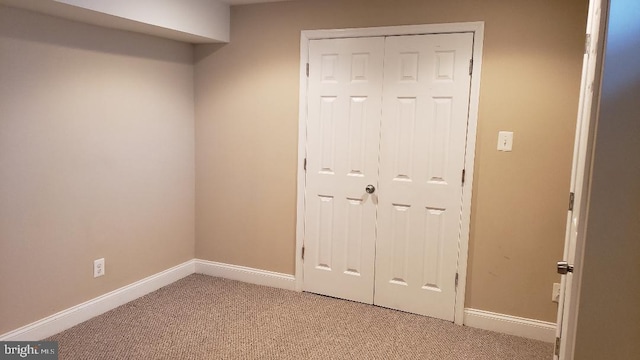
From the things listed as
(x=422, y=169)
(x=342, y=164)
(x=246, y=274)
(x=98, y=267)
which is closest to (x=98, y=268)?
(x=98, y=267)

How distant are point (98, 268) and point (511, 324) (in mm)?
2746

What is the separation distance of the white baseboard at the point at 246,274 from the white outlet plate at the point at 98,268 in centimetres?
95

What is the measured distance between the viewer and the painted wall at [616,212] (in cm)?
116

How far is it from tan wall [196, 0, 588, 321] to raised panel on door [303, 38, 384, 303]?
162 millimetres

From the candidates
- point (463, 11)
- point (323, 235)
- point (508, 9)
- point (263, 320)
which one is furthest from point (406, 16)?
point (263, 320)

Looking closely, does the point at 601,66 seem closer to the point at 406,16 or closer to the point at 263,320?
the point at 406,16

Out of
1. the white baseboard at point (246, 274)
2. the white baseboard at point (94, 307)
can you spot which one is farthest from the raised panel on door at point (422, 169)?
the white baseboard at point (94, 307)

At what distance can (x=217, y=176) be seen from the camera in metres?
3.81

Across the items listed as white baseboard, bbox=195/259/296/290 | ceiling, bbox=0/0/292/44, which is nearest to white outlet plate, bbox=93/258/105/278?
white baseboard, bbox=195/259/296/290

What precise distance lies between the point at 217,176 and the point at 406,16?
6.28ft

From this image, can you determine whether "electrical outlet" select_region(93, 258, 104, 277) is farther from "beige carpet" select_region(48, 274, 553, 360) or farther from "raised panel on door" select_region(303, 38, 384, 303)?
"raised panel on door" select_region(303, 38, 384, 303)

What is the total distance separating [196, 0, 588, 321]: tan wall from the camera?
9.11 ft

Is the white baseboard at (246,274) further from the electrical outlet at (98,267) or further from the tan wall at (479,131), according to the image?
the electrical outlet at (98,267)

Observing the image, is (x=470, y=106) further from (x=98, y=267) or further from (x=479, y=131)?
(x=98, y=267)
